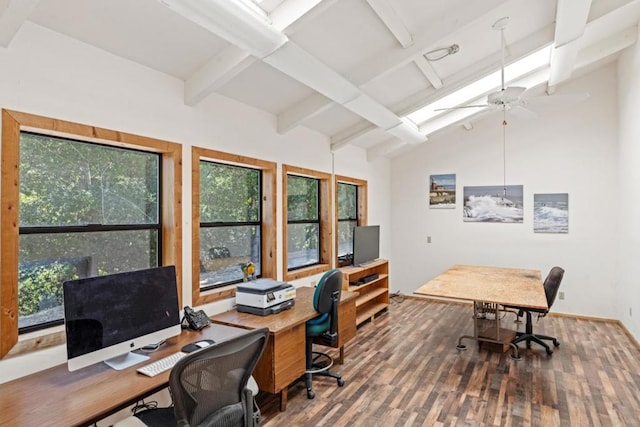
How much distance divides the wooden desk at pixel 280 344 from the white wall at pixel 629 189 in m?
3.98

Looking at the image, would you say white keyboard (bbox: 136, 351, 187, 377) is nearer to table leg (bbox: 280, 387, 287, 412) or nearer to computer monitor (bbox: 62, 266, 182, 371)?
computer monitor (bbox: 62, 266, 182, 371)

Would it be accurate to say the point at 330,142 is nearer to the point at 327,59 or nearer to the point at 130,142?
the point at 327,59

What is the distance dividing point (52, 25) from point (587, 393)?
478 centimetres

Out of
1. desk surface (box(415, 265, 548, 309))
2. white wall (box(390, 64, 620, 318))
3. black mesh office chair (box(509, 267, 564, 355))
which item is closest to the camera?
desk surface (box(415, 265, 548, 309))

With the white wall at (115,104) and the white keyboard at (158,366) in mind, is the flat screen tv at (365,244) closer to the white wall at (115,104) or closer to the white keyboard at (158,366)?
the white wall at (115,104)

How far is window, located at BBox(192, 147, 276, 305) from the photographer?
3.12m

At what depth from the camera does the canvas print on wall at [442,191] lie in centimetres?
641

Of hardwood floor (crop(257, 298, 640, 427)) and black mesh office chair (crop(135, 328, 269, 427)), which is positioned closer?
black mesh office chair (crop(135, 328, 269, 427))

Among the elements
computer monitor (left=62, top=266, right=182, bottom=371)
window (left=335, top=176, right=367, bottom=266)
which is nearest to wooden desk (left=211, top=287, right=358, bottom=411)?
computer monitor (left=62, top=266, right=182, bottom=371)

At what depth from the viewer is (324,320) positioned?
325 centimetres

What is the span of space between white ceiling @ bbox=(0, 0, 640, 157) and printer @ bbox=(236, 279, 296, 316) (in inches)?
65.7

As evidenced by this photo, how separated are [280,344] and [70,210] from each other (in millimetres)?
1720

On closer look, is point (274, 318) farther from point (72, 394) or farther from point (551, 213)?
point (551, 213)

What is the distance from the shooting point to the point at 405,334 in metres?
4.73
